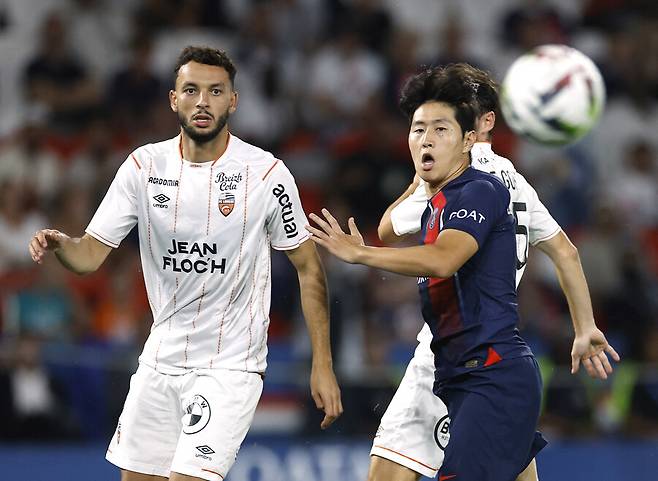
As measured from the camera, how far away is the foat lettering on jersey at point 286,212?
5531 mm

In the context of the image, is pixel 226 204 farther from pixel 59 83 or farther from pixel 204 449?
pixel 59 83

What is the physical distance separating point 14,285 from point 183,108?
15.5 ft

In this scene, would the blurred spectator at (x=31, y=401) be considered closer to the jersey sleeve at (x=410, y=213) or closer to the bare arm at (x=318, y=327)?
the bare arm at (x=318, y=327)

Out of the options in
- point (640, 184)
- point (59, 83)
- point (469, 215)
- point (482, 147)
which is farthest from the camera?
point (640, 184)

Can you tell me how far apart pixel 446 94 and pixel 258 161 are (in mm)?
980

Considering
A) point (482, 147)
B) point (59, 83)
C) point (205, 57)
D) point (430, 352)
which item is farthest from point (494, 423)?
point (59, 83)

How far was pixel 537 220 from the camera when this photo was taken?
5742 millimetres

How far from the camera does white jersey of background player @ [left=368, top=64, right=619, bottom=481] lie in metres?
5.62

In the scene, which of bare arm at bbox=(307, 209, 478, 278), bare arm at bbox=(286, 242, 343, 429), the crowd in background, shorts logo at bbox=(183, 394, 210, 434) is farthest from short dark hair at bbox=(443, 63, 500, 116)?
the crowd in background

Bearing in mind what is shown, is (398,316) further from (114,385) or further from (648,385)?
(114,385)

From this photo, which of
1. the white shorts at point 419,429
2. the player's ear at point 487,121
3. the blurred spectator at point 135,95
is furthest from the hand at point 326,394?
the blurred spectator at point 135,95

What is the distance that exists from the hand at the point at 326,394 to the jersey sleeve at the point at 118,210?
108cm

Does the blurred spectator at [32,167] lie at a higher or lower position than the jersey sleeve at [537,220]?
higher

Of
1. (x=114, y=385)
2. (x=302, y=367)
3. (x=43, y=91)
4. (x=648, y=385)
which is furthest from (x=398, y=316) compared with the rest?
(x=43, y=91)
